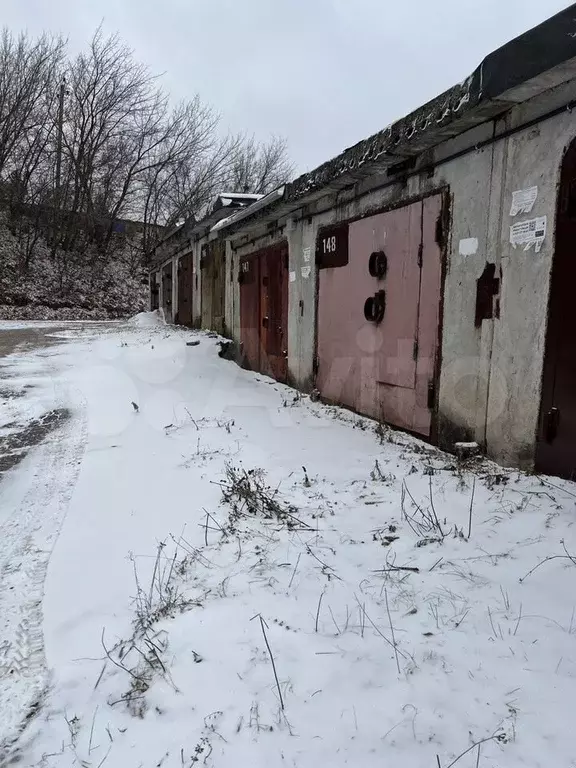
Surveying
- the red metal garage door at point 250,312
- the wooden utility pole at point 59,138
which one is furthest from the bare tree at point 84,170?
the red metal garage door at point 250,312

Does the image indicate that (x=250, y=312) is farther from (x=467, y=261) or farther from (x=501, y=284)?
(x=501, y=284)

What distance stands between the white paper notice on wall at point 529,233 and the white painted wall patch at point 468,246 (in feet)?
1.20

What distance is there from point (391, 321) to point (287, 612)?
3527 millimetres

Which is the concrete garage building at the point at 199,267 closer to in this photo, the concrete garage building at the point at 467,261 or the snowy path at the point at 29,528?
the concrete garage building at the point at 467,261

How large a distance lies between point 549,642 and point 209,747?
1264mm

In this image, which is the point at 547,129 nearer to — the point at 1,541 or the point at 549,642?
the point at 549,642

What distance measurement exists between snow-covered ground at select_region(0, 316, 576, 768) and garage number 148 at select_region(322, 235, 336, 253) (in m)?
2.96

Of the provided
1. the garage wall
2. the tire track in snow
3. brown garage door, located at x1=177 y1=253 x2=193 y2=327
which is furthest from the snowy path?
brown garage door, located at x1=177 y1=253 x2=193 y2=327

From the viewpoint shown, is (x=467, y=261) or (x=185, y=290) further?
(x=185, y=290)

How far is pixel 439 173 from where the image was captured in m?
4.44

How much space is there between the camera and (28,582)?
260 cm

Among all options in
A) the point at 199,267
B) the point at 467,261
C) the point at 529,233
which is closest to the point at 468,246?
the point at 467,261

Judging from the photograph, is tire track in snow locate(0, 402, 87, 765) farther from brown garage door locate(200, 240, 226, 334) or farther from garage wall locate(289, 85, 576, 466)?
A: brown garage door locate(200, 240, 226, 334)

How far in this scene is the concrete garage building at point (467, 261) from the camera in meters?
3.26
